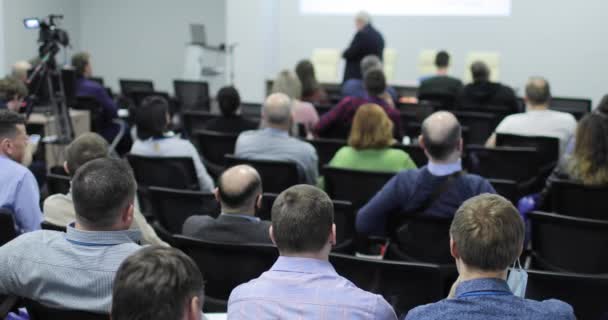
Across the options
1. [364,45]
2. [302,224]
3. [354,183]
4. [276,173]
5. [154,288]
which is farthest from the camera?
[364,45]

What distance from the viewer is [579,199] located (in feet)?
13.6

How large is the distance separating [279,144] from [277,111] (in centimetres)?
24

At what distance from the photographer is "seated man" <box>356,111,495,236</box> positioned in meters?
3.54

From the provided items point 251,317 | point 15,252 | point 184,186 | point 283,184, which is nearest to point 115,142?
point 184,186

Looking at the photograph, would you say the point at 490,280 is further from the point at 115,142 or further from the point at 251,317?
the point at 115,142

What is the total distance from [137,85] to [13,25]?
289 cm

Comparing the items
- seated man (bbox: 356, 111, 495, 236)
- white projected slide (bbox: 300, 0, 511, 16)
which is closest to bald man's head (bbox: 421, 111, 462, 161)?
seated man (bbox: 356, 111, 495, 236)

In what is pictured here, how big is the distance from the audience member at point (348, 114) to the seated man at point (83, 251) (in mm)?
3648

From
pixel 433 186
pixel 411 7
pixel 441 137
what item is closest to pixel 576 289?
pixel 433 186

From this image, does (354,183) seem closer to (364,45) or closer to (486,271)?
(486,271)

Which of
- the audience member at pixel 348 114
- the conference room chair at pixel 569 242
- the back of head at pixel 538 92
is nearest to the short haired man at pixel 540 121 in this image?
the back of head at pixel 538 92

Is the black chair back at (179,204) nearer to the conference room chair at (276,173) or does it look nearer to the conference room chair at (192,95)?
the conference room chair at (276,173)

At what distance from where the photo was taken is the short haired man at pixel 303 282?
2.00 m

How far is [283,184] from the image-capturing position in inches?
177
